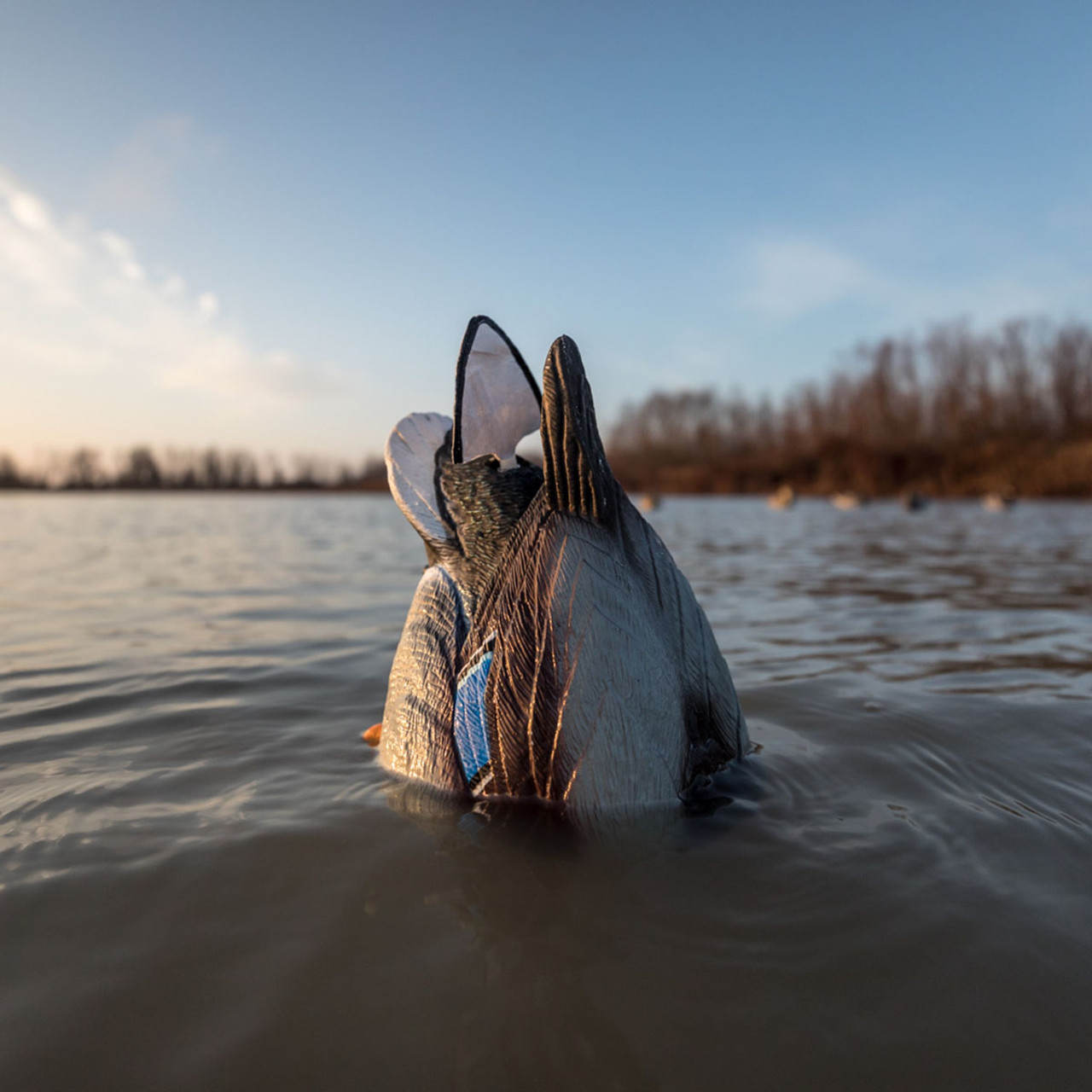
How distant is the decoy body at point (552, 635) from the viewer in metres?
2.15

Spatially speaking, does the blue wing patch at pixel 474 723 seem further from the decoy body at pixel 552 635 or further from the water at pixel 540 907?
the water at pixel 540 907

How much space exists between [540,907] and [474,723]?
0.62 meters

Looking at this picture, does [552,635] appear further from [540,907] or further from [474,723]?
[540,907]

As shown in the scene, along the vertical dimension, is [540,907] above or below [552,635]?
below

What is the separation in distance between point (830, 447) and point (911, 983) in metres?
61.2

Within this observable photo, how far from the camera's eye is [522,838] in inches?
88.0

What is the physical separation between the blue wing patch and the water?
0.48 feet

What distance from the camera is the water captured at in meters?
1.45

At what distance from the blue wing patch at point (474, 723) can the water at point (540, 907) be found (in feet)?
0.48

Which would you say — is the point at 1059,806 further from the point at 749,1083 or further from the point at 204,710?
the point at 204,710

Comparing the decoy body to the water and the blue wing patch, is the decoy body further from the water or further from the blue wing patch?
the water

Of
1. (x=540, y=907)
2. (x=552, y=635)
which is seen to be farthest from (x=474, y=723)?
(x=540, y=907)

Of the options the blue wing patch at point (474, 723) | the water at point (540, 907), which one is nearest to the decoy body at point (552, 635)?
the blue wing patch at point (474, 723)

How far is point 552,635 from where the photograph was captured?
7.13ft
